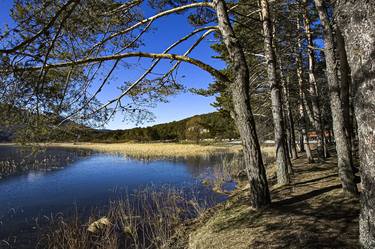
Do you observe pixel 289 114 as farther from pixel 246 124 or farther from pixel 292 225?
pixel 292 225

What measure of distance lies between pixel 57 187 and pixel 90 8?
32.9 ft

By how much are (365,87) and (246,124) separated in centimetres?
246

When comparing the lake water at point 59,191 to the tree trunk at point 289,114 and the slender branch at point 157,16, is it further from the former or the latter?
the tree trunk at point 289,114

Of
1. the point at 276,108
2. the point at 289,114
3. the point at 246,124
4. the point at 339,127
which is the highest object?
the point at 289,114

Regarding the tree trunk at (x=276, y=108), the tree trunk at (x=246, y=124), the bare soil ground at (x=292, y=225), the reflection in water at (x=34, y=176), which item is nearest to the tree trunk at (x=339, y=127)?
the bare soil ground at (x=292, y=225)

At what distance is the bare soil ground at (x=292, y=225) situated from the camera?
3066 millimetres

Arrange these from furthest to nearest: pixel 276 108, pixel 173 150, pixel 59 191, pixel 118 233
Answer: pixel 173 150 < pixel 59 191 < pixel 276 108 < pixel 118 233

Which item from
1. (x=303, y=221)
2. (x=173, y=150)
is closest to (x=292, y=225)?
(x=303, y=221)

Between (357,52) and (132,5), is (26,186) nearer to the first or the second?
(132,5)

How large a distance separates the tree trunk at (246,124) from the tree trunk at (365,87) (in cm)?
227

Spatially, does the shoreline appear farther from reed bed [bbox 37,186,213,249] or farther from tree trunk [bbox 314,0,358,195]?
tree trunk [bbox 314,0,358,195]

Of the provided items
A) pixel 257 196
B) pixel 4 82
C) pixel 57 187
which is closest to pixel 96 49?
pixel 4 82

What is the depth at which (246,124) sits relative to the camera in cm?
434

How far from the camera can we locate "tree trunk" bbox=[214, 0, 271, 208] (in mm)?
4328
